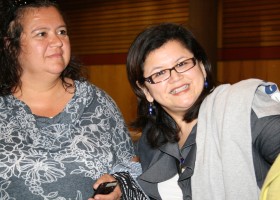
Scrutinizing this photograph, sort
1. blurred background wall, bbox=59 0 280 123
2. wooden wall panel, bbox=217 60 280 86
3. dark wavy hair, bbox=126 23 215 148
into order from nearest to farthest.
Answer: dark wavy hair, bbox=126 23 215 148 < blurred background wall, bbox=59 0 280 123 < wooden wall panel, bbox=217 60 280 86

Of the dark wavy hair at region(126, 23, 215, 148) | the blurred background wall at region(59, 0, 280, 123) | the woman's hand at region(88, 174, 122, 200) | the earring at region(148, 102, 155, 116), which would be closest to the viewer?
the woman's hand at region(88, 174, 122, 200)

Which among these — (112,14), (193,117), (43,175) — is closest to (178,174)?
(193,117)

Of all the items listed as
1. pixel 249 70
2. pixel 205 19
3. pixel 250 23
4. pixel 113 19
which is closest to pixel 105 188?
pixel 205 19

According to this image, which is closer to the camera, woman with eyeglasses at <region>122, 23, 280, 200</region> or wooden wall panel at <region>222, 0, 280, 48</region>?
woman with eyeglasses at <region>122, 23, 280, 200</region>

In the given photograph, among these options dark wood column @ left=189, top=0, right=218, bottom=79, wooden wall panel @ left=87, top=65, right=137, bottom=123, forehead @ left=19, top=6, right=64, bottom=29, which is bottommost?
wooden wall panel @ left=87, top=65, right=137, bottom=123

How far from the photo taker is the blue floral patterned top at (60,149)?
1861 mm

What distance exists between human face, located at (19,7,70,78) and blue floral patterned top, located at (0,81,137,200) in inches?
9.4

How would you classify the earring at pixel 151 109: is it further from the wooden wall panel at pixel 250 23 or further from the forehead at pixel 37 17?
the wooden wall panel at pixel 250 23

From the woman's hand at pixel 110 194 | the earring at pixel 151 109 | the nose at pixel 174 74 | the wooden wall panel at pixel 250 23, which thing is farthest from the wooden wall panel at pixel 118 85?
the nose at pixel 174 74

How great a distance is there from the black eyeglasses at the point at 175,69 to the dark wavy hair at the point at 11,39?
2.87 feet

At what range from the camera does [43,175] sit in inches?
73.6

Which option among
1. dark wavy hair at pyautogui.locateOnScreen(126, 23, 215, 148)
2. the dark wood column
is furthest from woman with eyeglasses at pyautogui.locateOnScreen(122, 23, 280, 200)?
the dark wood column

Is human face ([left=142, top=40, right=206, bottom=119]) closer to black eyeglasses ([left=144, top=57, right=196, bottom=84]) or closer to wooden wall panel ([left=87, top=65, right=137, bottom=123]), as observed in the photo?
black eyeglasses ([left=144, top=57, right=196, bottom=84])

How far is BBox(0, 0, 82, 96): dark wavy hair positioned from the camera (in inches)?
82.7
